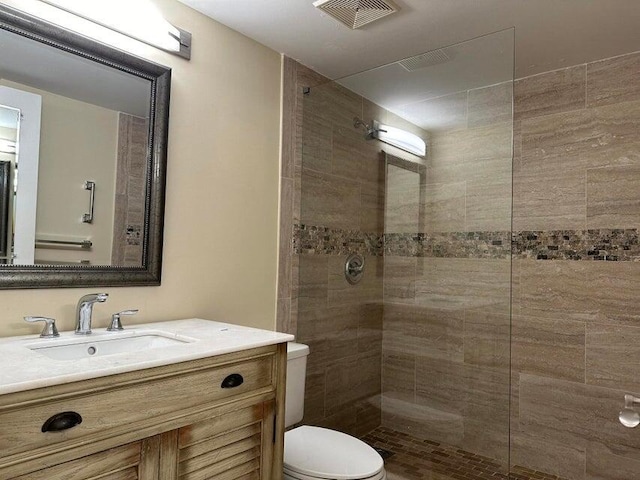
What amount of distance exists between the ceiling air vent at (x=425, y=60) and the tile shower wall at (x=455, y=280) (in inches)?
6.8

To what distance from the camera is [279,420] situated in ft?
5.17

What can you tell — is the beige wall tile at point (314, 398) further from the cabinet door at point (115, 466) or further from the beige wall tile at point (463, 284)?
the cabinet door at point (115, 466)

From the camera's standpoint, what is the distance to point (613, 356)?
242 cm

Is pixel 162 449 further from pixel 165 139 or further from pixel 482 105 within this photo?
pixel 482 105

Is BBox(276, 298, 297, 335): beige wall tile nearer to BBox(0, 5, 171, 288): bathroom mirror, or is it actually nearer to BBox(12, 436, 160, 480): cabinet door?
BBox(0, 5, 171, 288): bathroom mirror

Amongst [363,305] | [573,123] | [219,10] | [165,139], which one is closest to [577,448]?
[363,305]

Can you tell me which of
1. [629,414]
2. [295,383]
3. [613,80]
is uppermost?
[613,80]

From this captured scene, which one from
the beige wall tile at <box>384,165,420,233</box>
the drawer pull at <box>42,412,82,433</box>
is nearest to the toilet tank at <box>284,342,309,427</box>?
the beige wall tile at <box>384,165,420,233</box>

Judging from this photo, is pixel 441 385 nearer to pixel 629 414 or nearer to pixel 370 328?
pixel 370 328

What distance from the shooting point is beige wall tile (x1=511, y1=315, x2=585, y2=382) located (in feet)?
8.26

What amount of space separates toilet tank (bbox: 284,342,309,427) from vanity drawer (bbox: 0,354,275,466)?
447mm

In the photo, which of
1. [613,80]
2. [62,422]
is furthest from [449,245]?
[62,422]

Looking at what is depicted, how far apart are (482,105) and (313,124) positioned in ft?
2.98

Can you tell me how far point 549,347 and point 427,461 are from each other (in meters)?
0.98
